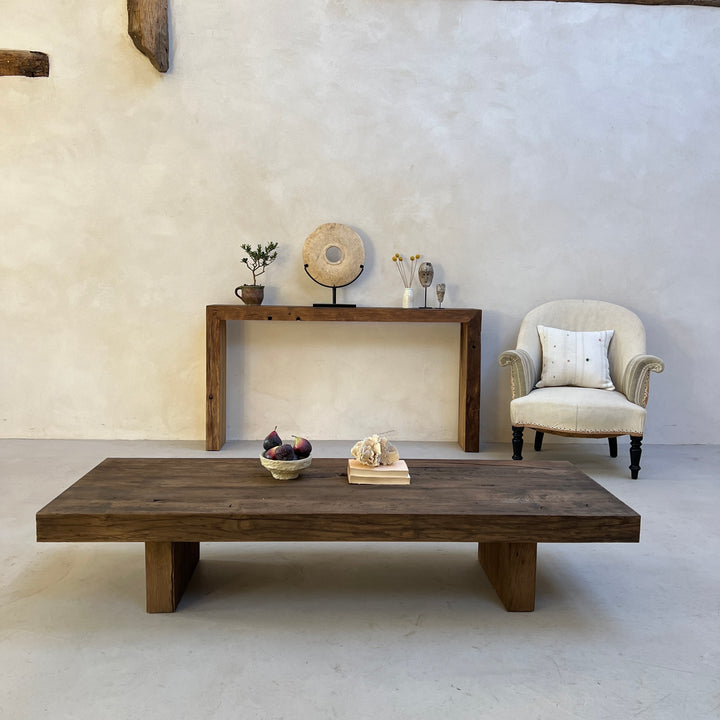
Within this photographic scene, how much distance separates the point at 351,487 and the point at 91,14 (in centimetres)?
363

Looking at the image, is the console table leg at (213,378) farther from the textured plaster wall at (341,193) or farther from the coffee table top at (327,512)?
the coffee table top at (327,512)

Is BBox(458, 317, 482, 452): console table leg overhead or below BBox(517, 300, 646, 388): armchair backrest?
below

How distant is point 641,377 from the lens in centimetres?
371

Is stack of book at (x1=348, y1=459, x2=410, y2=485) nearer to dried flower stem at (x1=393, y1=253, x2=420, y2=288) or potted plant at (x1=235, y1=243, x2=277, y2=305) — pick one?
potted plant at (x1=235, y1=243, x2=277, y2=305)

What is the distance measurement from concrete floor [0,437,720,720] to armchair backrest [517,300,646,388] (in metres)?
1.54

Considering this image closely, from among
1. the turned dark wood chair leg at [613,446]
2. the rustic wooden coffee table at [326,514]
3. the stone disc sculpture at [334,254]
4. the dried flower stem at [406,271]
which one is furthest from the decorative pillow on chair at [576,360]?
the rustic wooden coffee table at [326,514]

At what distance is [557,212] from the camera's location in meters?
4.38

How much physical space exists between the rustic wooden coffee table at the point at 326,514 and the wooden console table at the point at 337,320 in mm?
1869

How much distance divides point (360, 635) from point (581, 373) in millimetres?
2594

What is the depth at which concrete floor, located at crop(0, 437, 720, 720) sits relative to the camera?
151cm

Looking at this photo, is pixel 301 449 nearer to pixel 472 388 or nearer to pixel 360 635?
pixel 360 635

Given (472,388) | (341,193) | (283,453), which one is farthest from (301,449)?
(341,193)

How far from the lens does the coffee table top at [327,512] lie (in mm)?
1790

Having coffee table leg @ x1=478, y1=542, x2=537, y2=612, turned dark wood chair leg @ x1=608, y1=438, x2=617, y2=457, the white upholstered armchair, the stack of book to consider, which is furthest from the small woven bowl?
turned dark wood chair leg @ x1=608, y1=438, x2=617, y2=457
